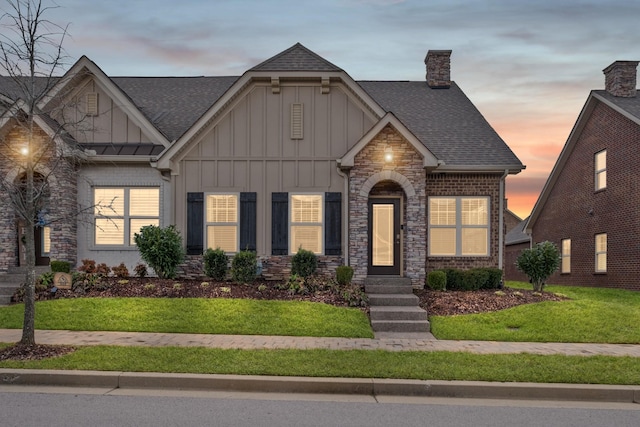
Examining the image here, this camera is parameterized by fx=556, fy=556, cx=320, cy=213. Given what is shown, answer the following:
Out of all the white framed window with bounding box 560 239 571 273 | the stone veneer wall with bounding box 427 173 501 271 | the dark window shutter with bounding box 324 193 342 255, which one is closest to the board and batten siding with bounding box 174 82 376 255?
the dark window shutter with bounding box 324 193 342 255

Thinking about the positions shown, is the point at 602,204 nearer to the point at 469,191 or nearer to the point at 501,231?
the point at 501,231

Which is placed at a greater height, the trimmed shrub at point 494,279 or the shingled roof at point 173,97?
the shingled roof at point 173,97

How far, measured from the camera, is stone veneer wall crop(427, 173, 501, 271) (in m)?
16.2

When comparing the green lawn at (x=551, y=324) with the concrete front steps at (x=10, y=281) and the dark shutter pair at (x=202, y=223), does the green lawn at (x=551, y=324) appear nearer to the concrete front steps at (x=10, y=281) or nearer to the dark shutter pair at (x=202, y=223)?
the dark shutter pair at (x=202, y=223)

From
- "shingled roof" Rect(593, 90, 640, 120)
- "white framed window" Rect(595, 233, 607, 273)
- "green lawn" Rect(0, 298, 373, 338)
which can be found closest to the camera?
"green lawn" Rect(0, 298, 373, 338)

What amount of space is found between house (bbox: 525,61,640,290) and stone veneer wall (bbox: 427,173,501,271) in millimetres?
6614

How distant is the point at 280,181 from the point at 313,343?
691 cm

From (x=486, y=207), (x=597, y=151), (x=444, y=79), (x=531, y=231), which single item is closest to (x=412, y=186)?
(x=486, y=207)

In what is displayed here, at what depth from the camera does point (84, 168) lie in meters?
16.3

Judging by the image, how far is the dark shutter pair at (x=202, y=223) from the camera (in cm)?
1575

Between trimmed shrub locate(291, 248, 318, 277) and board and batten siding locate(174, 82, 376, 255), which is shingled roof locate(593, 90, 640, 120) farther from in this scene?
trimmed shrub locate(291, 248, 318, 277)

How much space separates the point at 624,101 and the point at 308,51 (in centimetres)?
1291

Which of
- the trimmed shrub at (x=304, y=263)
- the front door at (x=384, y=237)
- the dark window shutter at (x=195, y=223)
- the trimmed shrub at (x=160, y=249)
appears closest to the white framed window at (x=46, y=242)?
the trimmed shrub at (x=160, y=249)

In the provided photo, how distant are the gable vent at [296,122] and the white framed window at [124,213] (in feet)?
14.3
